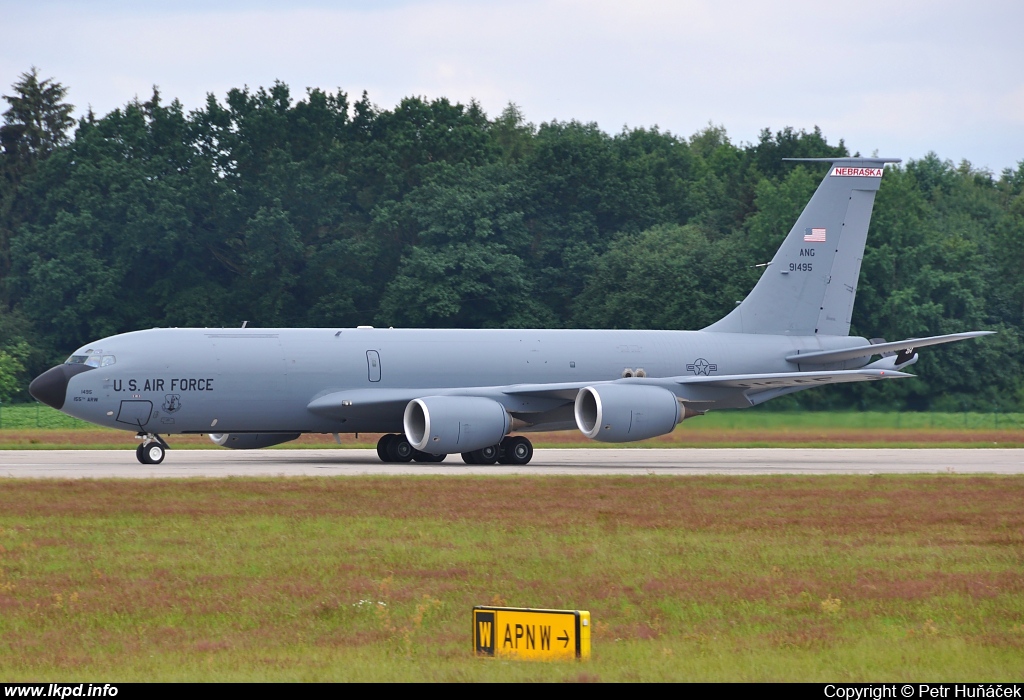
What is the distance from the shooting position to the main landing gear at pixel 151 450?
30531 mm

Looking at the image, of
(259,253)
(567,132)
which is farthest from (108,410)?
(567,132)

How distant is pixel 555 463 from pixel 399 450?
13.0 feet

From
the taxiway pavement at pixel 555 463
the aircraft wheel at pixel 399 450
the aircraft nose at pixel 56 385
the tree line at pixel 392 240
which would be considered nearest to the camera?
the taxiway pavement at pixel 555 463

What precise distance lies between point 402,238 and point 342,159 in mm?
6531

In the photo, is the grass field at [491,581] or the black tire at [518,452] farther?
the black tire at [518,452]

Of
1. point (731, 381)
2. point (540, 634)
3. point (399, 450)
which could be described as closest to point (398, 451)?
point (399, 450)

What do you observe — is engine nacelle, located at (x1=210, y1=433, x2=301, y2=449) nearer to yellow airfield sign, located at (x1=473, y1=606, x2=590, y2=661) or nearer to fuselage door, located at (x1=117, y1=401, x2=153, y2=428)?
fuselage door, located at (x1=117, y1=401, x2=153, y2=428)

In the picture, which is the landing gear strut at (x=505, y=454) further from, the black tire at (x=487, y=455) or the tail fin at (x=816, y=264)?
the tail fin at (x=816, y=264)

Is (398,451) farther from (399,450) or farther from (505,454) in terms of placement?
(505,454)

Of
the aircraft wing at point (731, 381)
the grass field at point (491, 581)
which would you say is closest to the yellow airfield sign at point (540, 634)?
the grass field at point (491, 581)

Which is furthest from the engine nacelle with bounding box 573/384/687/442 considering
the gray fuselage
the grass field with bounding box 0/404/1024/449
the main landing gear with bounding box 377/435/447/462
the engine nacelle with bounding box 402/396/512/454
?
the grass field with bounding box 0/404/1024/449

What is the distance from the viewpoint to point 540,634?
9469 millimetres

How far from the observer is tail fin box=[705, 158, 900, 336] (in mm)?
37625

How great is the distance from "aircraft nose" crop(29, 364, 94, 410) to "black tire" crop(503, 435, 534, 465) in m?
10.1
